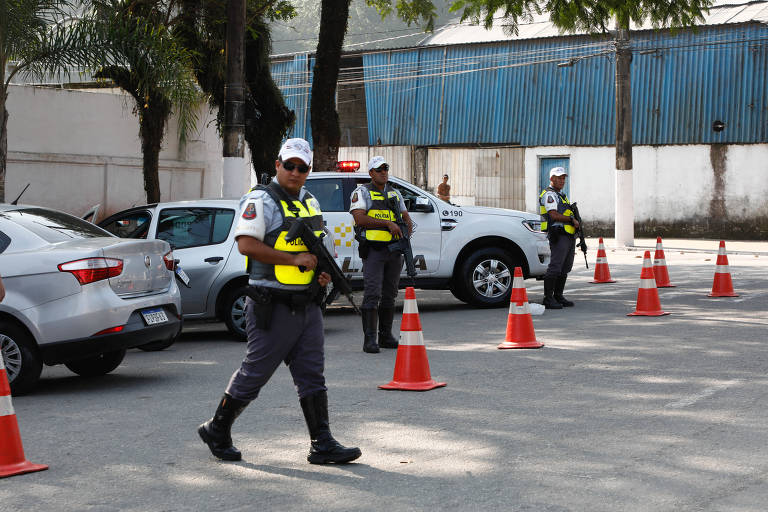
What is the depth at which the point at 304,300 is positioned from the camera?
5938mm

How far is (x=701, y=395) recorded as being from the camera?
776cm

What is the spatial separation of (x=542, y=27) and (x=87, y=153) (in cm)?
2264

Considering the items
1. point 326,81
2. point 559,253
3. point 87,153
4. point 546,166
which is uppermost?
point 326,81

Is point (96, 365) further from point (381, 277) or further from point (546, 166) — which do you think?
point (546, 166)

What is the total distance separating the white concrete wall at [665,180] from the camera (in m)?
31.5

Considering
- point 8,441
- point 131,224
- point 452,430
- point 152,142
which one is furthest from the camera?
point 152,142

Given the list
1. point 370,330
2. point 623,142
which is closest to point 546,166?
point 623,142

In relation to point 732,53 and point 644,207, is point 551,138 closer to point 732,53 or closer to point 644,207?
point 644,207

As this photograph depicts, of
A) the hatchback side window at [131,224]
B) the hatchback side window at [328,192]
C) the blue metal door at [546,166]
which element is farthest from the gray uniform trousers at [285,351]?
the blue metal door at [546,166]

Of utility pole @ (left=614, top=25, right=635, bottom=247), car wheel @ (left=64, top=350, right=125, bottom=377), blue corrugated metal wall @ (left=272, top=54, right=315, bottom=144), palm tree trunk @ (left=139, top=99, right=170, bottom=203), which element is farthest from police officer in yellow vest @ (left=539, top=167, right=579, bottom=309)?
blue corrugated metal wall @ (left=272, top=54, right=315, bottom=144)

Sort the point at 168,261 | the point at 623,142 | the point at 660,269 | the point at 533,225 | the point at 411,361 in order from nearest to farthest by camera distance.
→ 1. the point at 411,361
2. the point at 168,261
3. the point at 533,225
4. the point at 660,269
5. the point at 623,142

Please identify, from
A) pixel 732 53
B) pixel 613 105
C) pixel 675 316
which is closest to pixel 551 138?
pixel 613 105

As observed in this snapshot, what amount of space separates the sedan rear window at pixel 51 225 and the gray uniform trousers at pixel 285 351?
3.40 meters

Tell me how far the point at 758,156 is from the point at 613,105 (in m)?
4.97
